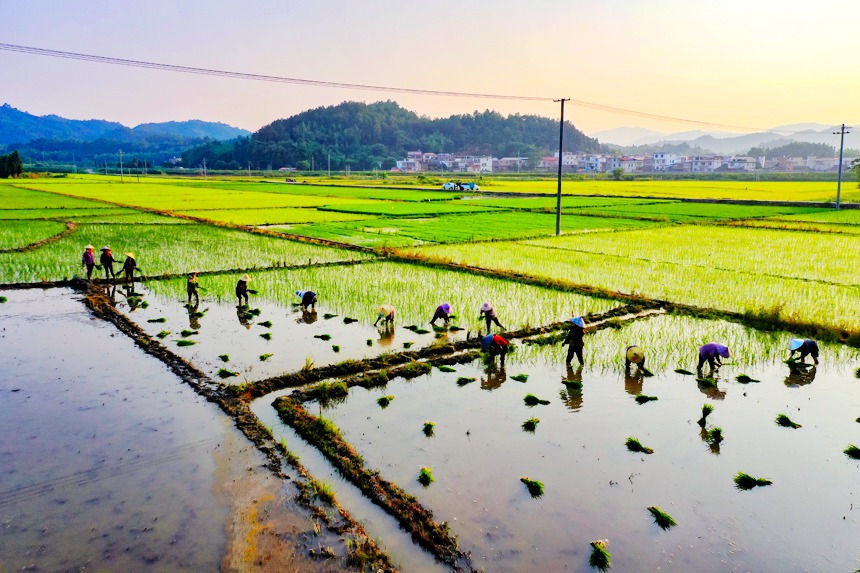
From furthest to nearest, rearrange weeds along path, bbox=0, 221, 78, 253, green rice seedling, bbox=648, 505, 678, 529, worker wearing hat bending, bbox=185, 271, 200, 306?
1. weeds along path, bbox=0, 221, 78, 253
2. worker wearing hat bending, bbox=185, 271, 200, 306
3. green rice seedling, bbox=648, 505, 678, 529

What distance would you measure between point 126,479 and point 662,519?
4.88 meters

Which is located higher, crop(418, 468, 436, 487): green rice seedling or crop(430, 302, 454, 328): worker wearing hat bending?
crop(430, 302, 454, 328): worker wearing hat bending

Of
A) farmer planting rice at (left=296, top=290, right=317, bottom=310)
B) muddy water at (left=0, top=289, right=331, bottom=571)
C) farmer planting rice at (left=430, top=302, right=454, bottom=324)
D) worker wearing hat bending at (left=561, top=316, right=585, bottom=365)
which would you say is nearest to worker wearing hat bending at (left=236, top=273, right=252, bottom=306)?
farmer planting rice at (left=296, top=290, right=317, bottom=310)

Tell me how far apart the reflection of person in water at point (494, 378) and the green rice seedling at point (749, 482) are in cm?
327

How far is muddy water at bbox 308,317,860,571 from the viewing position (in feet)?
16.1

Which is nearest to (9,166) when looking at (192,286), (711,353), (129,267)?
(129,267)

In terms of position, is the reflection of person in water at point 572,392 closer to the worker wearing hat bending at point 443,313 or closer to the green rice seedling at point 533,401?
the green rice seedling at point 533,401

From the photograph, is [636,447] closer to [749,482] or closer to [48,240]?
[749,482]

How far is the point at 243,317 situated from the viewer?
11695 millimetres

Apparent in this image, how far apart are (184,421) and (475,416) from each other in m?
3.39

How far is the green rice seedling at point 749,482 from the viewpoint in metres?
5.78

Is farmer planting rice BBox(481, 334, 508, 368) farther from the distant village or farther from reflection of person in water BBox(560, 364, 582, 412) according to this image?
the distant village

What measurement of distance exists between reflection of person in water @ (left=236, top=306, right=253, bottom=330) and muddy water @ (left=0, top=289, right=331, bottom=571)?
2.21 m

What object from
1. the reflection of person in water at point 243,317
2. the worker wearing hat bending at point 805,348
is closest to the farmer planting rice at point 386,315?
the reflection of person in water at point 243,317
